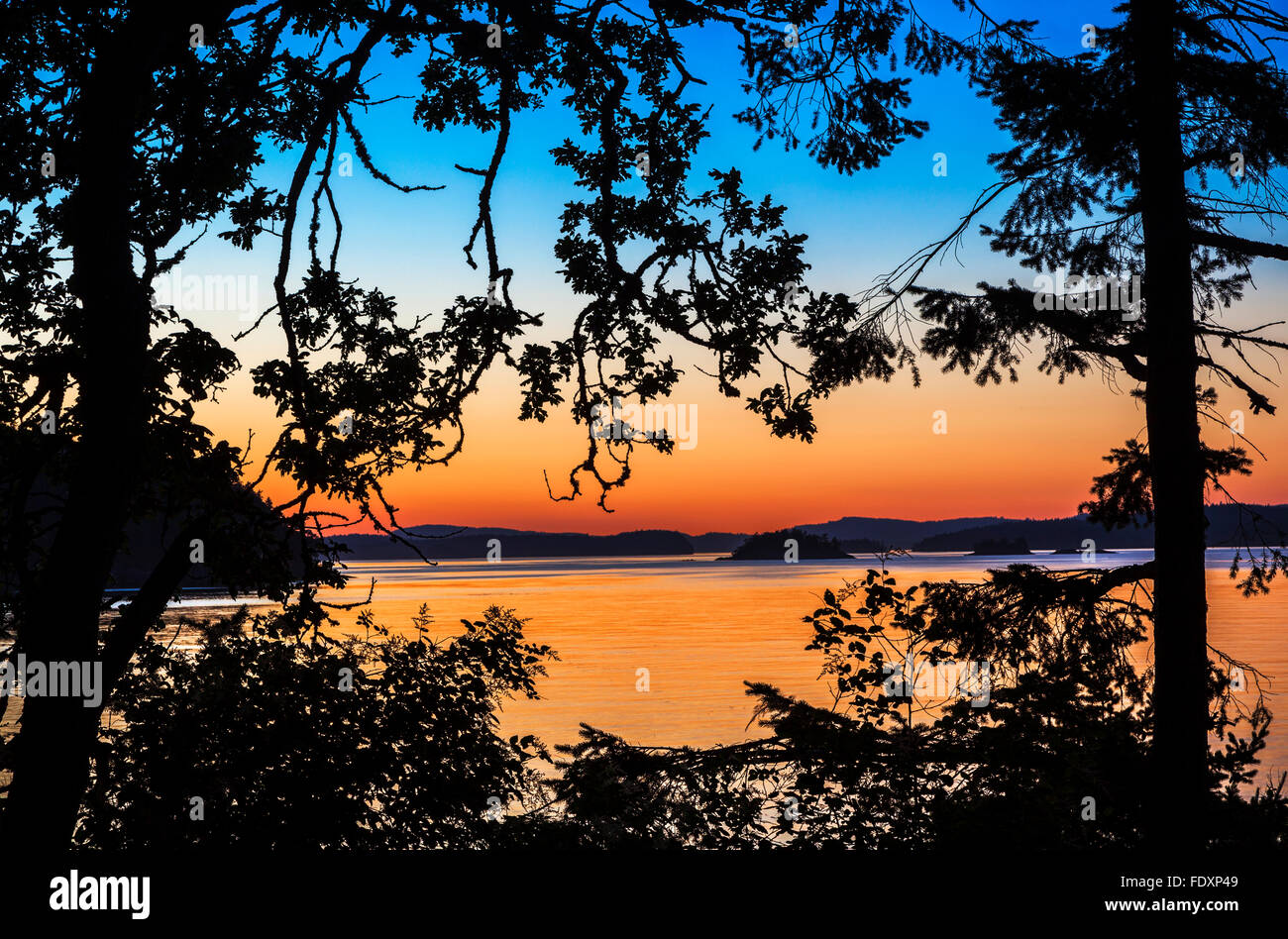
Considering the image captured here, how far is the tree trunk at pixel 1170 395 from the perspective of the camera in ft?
27.1

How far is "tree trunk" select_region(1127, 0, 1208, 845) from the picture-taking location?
27.1 feet

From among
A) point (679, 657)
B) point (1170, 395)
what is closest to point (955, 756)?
point (1170, 395)

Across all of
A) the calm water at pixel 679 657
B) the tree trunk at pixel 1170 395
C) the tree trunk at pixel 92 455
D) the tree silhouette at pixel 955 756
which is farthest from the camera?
Answer: the calm water at pixel 679 657

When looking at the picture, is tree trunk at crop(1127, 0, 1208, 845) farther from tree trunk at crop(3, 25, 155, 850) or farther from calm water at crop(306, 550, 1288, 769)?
tree trunk at crop(3, 25, 155, 850)

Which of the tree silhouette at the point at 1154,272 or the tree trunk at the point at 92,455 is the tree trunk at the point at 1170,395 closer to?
the tree silhouette at the point at 1154,272

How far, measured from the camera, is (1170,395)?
8.51m

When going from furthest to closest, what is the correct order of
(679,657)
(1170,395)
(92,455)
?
(679,657) < (1170,395) < (92,455)

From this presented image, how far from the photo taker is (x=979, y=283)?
31.2 ft

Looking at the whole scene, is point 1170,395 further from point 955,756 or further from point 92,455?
point 92,455

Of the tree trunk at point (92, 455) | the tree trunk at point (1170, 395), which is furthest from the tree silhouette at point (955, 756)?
the tree trunk at point (92, 455)

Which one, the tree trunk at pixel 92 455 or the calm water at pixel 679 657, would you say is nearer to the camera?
the tree trunk at pixel 92 455

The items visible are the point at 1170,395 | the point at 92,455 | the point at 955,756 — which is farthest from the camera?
the point at 1170,395
